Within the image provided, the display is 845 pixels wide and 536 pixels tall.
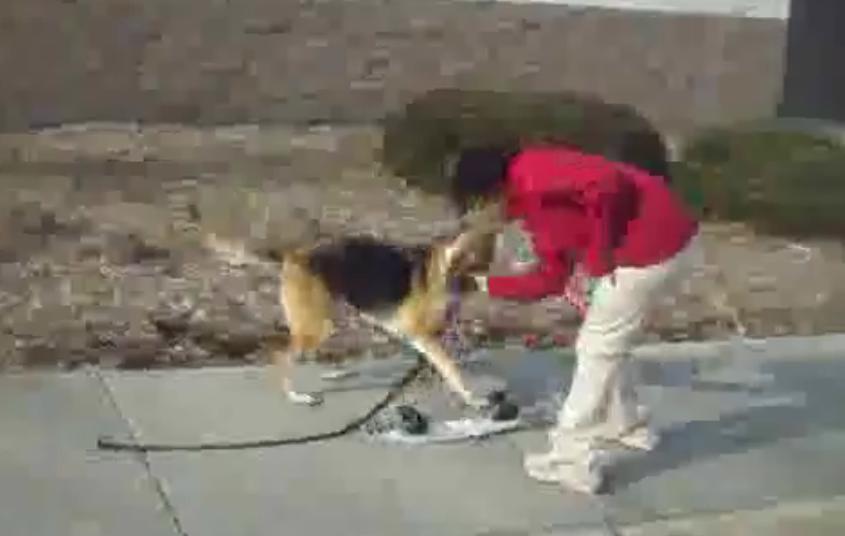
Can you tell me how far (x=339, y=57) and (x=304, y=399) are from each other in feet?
30.6

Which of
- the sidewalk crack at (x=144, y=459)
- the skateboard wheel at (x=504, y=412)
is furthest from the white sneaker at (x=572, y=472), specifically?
the sidewalk crack at (x=144, y=459)

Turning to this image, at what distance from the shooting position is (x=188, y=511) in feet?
18.8

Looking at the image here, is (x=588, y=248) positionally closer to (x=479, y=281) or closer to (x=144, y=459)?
(x=479, y=281)

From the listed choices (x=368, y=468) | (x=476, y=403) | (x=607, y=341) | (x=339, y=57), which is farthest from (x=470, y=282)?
(x=339, y=57)

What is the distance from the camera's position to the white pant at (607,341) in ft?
20.1

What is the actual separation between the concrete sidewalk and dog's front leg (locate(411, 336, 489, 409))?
14 centimetres

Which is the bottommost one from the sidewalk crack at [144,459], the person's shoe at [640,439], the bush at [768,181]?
the bush at [768,181]

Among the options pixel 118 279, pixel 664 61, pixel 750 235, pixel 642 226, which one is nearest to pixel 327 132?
pixel 664 61

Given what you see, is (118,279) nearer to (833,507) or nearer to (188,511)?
(188,511)

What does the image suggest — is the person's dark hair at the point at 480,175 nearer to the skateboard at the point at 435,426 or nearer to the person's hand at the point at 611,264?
the person's hand at the point at 611,264

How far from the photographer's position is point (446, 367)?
6898 mm

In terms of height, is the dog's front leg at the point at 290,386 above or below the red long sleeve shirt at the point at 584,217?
below

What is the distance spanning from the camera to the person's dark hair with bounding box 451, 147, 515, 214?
6023 mm

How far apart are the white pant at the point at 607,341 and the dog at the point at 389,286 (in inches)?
26.3
